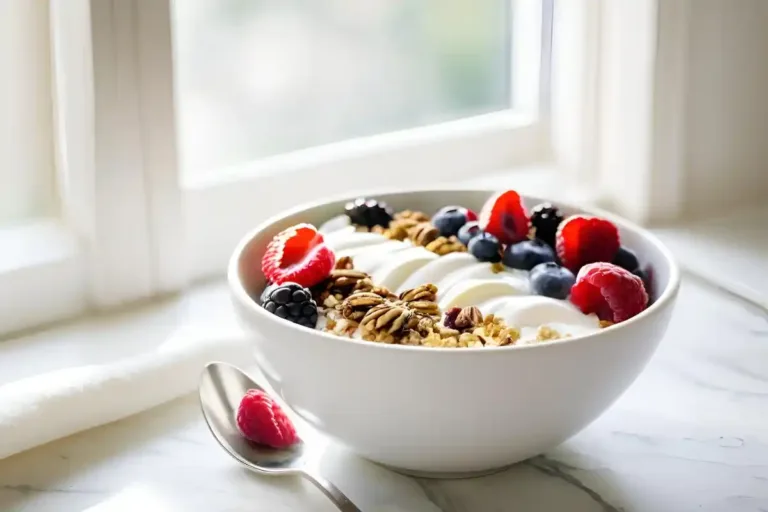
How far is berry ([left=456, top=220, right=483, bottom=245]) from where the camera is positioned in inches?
32.8

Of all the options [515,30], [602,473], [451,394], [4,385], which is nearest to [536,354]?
[451,394]

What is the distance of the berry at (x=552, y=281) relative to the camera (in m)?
0.76

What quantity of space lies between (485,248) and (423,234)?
6 centimetres

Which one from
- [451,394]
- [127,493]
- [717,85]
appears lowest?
[127,493]

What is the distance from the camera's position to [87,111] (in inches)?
35.2

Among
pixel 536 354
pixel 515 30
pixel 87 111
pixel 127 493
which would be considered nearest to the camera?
pixel 536 354

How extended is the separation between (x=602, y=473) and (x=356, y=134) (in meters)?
0.54

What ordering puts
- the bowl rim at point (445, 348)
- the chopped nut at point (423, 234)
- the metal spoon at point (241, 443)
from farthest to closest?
the chopped nut at point (423, 234) < the metal spoon at point (241, 443) < the bowl rim at point (445, 348)

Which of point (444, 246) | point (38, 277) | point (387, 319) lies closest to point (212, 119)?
point (38, 277)

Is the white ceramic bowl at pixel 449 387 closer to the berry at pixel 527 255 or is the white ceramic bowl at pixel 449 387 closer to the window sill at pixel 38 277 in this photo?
the berry at pixel 527 255

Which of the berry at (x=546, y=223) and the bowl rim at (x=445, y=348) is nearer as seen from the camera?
the bowl rim at (x=445, y=348)

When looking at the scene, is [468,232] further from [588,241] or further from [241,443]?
[241,443]

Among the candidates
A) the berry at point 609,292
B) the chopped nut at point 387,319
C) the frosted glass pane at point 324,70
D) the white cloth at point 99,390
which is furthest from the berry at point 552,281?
the frosted glass pane at point 324,70

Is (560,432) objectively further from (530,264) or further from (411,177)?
(411,177)
